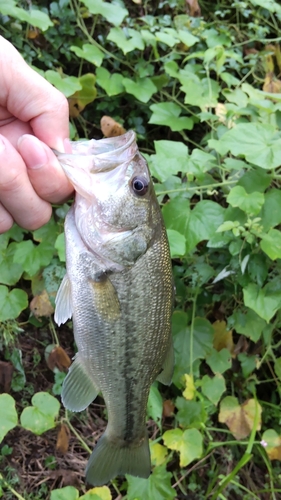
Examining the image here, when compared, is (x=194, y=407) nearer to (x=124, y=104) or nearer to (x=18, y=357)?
(x=18, y=357)

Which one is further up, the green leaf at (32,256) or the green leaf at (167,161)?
the green leaf at (167,161)

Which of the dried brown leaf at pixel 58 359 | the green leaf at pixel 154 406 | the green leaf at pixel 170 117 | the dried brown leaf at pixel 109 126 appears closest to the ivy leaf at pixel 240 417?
the green leaf at pixel 154 406

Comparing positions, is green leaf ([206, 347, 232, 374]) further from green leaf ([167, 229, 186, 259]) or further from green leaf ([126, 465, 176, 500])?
green leaf ([167, 229, 186, 259])

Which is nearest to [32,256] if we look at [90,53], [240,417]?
[90,53]

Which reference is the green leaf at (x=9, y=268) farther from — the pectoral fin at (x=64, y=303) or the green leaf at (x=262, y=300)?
the green leaf at (x=262, y=300)

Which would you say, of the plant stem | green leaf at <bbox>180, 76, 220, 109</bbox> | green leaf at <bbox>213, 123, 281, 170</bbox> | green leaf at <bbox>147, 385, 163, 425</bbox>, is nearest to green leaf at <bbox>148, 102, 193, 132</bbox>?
green leaf at <bbox>180, 76, 220, 109</bbox>
